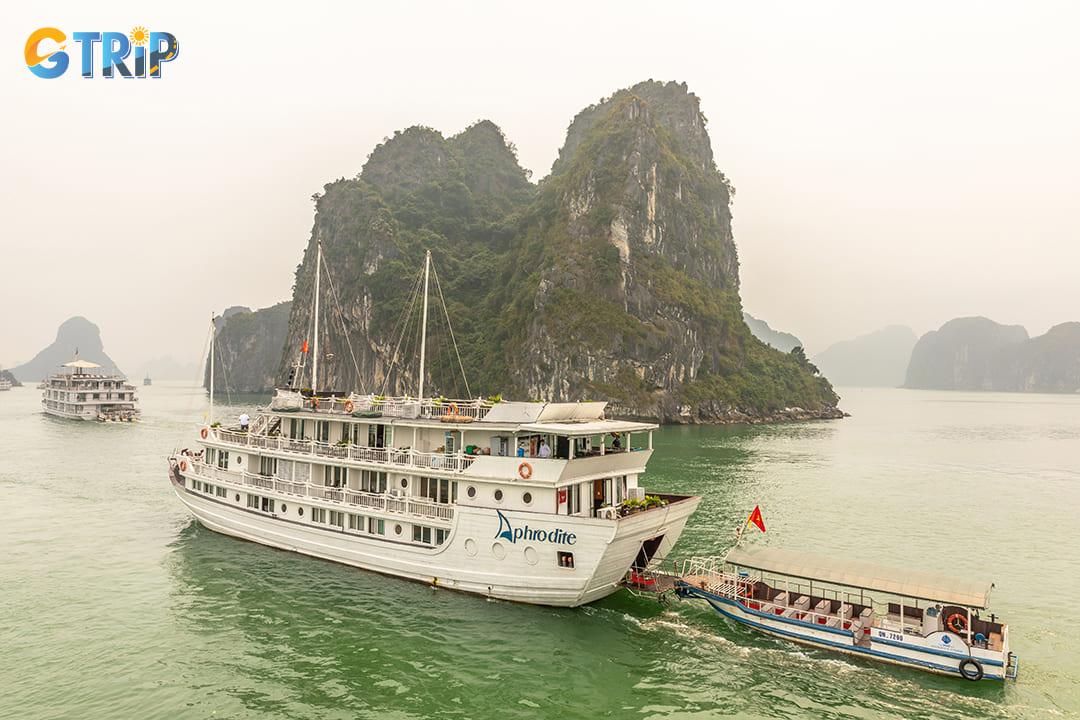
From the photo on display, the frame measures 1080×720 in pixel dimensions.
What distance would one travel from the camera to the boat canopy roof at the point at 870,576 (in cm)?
1473

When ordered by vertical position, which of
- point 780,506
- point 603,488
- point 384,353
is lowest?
point 780,506

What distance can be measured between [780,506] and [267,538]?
1104 inches

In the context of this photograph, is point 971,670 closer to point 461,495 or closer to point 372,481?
point 461,495

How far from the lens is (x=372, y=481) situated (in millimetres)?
21625

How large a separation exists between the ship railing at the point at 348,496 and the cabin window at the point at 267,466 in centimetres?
22

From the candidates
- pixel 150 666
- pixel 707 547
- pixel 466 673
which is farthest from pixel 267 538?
pixel 707 547

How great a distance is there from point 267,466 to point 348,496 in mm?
5693

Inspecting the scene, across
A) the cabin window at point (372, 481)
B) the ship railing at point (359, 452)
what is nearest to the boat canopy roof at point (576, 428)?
the ship railing at point (359, 452)

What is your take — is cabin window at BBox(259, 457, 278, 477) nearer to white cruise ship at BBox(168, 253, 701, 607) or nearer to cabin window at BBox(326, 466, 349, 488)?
white cruise ship at BBox(168, 253, 701, 607)

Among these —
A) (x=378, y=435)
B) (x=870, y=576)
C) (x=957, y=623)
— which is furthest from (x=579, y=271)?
(x=957, y=623)

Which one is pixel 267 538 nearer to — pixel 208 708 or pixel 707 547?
pixel 208 708

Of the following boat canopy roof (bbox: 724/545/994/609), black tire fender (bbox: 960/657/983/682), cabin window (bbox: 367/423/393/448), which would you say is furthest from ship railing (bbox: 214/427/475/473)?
black tire fender (bbox: 960/657/983/682)

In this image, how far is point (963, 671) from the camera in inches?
555

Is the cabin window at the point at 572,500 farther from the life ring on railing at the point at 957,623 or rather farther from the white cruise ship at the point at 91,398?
the white cruise ship at the point at 91,398
